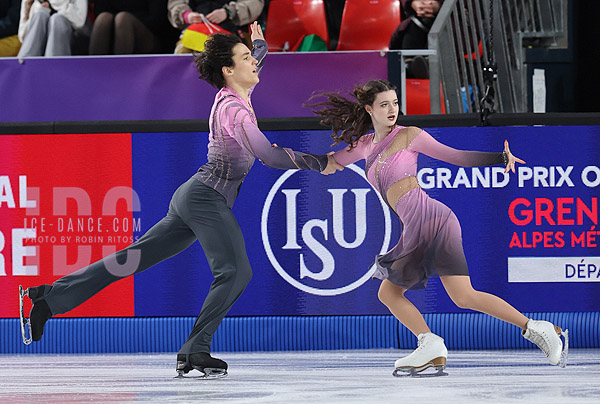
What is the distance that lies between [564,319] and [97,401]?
2.71m

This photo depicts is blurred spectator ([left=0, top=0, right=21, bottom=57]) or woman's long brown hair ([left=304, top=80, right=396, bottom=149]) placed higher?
blurred spectator ([left=0, top=0, right=21, bottom=57])

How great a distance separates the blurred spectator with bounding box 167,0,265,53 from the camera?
24.3 ft

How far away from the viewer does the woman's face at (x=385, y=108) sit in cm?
464

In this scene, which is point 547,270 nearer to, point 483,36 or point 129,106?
point 483,36

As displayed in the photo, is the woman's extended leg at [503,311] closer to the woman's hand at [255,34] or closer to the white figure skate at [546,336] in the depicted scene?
the white figure skate at [546,336]

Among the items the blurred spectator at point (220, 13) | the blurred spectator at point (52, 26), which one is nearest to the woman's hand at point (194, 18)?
the blurred spectator at point (220, 13)

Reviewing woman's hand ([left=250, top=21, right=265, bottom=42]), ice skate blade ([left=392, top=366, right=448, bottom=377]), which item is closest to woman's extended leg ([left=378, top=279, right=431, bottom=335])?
ice skate blade ([left=392, top=366, right=448, bottom=377])

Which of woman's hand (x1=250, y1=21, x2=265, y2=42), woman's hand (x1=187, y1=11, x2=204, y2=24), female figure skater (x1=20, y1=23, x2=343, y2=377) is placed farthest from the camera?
woman's hand (x1=187, y1=11, x2=204, y2=24)

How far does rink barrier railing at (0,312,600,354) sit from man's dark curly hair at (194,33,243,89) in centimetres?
152

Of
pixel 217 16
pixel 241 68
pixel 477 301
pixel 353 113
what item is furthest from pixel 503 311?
pixel 217 16

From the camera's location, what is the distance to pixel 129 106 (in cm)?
680

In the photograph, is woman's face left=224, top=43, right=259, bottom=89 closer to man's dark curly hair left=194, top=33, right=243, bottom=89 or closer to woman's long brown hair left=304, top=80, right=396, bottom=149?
man's dark curly hair left=194, top=33, right=243, bottom=89


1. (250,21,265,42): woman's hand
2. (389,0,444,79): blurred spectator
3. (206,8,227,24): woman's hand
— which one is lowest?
(250,21,265,42): woman's hand

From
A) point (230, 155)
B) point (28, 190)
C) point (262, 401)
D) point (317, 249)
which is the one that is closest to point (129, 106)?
point (28, 190)
